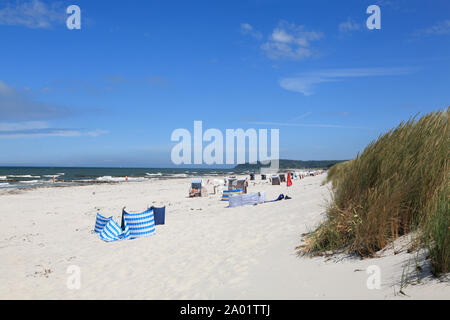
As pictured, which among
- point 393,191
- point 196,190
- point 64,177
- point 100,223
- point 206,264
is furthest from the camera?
point 64,177

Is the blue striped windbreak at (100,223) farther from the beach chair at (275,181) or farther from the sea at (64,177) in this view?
the sea at (64,177)

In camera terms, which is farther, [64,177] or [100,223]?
[64,177]

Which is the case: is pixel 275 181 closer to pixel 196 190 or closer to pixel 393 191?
pixel 196 190

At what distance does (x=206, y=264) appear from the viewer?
6.03 m

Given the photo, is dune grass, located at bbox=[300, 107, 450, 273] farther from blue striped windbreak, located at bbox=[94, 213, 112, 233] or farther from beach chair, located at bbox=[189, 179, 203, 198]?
beach chair, located at bbox=[189, 179, 203, 198]

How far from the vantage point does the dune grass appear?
14.0ft

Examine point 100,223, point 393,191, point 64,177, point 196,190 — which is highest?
point 393,191

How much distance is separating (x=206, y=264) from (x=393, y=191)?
3468 mm

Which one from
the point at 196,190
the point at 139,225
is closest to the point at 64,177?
the point at 196,190

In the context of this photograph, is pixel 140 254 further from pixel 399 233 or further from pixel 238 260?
pixel 399 233

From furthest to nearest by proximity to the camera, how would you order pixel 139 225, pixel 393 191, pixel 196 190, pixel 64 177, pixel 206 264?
1. pixel 64 177
2. pixel 196 190
3. pixel 139 225
4. pixel 206 264
5. pixel 393 191

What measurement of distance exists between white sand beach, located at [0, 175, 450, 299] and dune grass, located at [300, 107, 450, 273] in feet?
1.06

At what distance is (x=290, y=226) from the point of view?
7.88m
